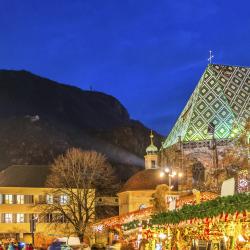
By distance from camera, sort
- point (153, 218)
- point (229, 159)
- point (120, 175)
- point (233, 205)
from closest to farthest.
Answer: point (233, 205) < point (153, 218) < point (229, 159) < point (120, 175)

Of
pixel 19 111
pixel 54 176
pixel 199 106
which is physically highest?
pixel 19 111

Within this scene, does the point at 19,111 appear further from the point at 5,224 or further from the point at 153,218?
the point at 153,218

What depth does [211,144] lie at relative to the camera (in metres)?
57.2

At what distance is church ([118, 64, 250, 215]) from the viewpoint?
57250mm

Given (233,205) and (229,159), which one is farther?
(229,159)

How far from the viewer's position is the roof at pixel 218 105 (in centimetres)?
5734

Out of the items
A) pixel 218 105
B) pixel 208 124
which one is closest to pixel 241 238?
pixel 208 124

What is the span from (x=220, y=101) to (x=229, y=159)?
1282 centimetres

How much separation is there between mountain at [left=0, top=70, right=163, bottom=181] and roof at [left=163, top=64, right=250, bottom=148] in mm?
39677

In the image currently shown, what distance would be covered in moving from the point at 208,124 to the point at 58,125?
289 feet

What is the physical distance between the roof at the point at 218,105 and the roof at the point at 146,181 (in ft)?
16.2

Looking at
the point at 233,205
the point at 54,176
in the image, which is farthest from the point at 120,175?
the point at 233,205

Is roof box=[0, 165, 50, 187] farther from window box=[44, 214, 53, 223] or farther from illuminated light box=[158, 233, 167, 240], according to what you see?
Result: illuminated light box=[158, 233, 167, 240]

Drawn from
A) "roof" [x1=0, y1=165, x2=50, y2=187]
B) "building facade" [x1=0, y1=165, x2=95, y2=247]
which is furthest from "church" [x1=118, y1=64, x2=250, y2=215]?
"roof" [x1=0, y1=165, x2=50, y2=187]
